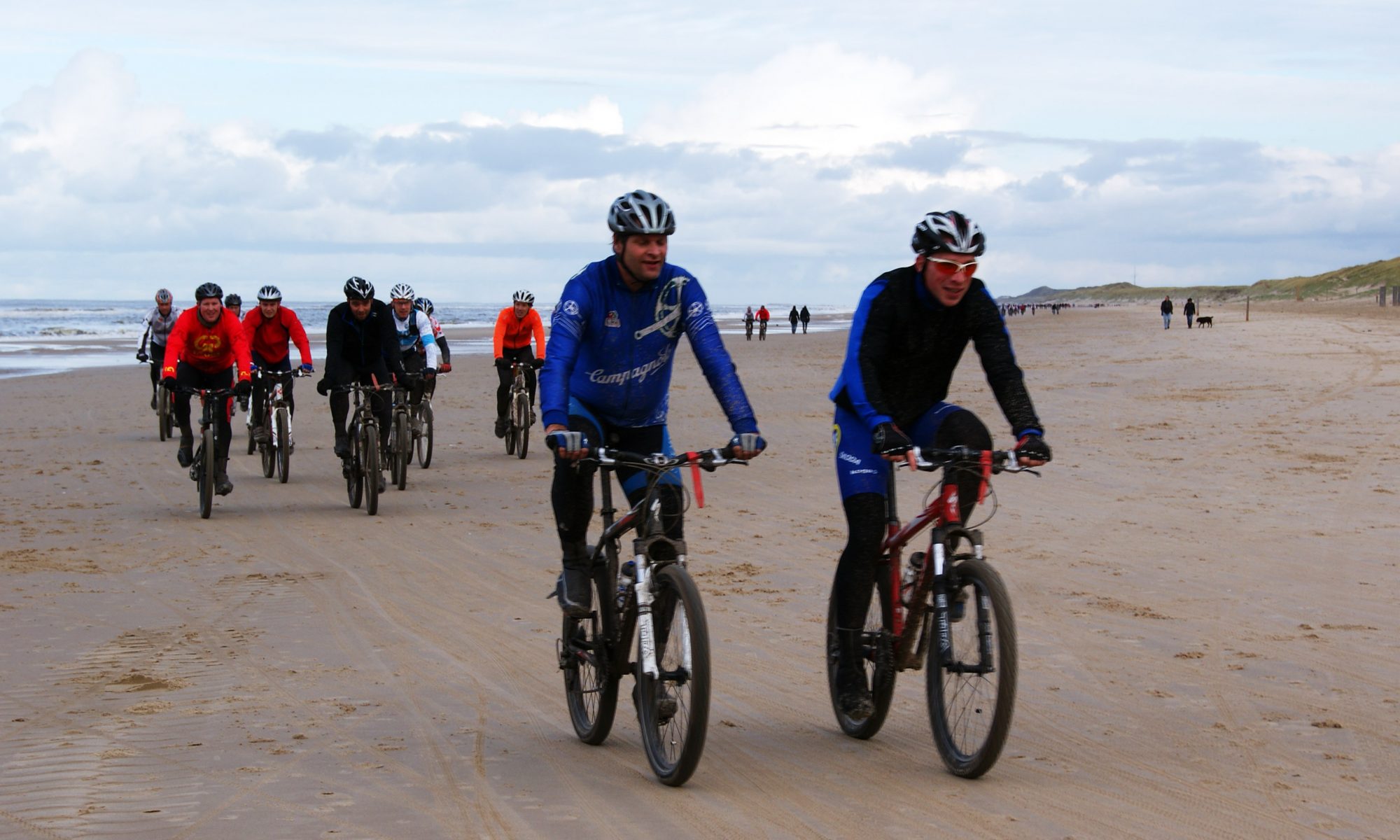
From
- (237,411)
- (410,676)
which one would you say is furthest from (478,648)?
(237,411)

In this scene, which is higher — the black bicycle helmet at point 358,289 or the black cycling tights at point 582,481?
the black bicycle helmet at point 358,289

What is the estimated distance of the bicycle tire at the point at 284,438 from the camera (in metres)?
15.7

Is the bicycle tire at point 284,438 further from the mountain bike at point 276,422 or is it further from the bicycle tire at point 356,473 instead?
the bicycle tire at point 356,473

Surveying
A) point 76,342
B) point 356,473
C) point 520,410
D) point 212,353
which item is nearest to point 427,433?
point 520,410

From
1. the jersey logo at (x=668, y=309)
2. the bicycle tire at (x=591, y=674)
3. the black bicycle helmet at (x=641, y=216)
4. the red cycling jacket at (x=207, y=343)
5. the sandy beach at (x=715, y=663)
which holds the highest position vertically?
the black bicycle helmet at (x=641, y=216)

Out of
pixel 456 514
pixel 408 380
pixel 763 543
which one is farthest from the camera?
pixel 408 380

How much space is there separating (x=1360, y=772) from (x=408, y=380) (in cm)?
1228

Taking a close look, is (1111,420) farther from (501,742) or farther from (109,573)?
(501,742)

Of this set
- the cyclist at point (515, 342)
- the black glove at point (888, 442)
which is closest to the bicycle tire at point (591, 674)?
the black glove at point (888, 442)

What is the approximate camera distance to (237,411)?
986 inches

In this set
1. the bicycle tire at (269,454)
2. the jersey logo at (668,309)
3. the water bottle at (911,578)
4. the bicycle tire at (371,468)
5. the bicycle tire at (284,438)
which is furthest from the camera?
the bicycle tire at (269,454)

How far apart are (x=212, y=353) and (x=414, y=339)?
11.2ft

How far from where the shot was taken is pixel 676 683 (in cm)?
518

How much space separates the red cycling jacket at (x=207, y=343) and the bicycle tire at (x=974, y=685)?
9.19 meters
